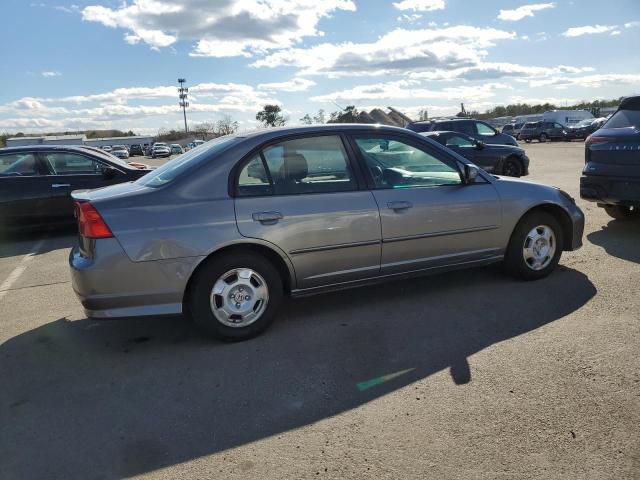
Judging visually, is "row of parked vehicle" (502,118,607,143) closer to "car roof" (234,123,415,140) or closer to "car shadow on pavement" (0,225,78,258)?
"car shadow on pavement" (0,225,78,258)

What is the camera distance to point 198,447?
2.66 meters

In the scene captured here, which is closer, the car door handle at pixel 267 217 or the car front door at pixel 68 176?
the car door handle at pixel 267 217

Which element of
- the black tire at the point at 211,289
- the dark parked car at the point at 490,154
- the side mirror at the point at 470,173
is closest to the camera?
the black tire at the point at 211,289

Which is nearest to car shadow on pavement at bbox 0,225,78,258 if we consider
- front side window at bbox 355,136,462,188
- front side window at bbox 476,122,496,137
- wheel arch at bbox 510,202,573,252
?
front side window at bbox 355,136,462,188

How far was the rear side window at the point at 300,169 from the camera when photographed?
12.9 feet

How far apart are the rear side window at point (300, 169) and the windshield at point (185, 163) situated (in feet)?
1.09

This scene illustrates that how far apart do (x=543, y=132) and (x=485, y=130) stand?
2546 centimetres

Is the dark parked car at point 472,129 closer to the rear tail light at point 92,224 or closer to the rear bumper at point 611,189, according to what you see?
the rear bumper at point 611,189

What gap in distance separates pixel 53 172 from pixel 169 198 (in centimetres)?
571

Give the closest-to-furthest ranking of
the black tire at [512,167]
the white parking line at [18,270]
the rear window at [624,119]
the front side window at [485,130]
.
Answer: the white parking line at [18,270], the rear window at [624,119], the black tire at [512,167], the front side window at [485,130]

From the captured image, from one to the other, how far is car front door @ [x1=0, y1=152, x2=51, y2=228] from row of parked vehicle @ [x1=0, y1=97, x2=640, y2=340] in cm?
461

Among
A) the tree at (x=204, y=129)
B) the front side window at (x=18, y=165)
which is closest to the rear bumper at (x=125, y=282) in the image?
the front side window at (x=18, y=165)

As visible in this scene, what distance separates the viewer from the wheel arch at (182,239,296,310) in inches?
147

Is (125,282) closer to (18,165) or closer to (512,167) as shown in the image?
(18,165)
